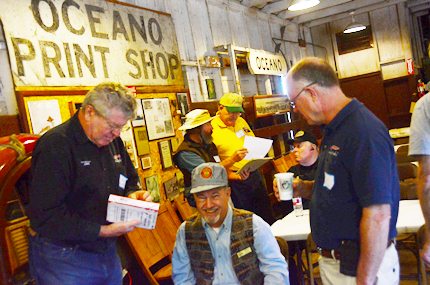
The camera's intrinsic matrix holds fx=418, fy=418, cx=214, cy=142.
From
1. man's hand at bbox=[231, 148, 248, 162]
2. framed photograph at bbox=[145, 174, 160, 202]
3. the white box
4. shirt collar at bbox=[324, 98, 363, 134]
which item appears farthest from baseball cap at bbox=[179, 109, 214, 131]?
shirt collar at bbox=[324, 98, 363, 134]

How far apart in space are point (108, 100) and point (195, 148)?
1.61 metres

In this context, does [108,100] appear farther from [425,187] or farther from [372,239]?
[425,187]

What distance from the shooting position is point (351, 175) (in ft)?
5.37

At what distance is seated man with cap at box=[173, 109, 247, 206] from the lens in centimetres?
362

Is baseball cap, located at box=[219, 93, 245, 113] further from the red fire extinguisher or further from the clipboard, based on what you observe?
the red fire extinguisher

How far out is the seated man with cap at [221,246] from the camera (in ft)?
7.35

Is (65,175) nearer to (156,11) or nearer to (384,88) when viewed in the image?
(156,11)

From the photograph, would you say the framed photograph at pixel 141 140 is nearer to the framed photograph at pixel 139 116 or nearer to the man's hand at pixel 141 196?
the framed photograph at pixel 139 116

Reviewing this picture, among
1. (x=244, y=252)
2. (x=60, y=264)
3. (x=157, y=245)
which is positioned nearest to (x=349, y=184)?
Result: (x=244, y=252)

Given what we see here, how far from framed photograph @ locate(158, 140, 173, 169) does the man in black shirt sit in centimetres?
188

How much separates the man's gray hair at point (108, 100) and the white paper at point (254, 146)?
2117mm

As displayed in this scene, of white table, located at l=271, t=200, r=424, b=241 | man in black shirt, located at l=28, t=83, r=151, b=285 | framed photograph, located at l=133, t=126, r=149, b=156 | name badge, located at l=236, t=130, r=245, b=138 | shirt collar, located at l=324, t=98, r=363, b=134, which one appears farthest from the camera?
name badge, located at l=236, t=130, r=245, b=138

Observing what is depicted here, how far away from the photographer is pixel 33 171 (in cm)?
208

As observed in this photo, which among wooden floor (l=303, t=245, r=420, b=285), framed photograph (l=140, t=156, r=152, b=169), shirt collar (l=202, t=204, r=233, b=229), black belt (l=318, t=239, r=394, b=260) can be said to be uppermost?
framed photograph (l=140, t=156, r=152, b=169)
